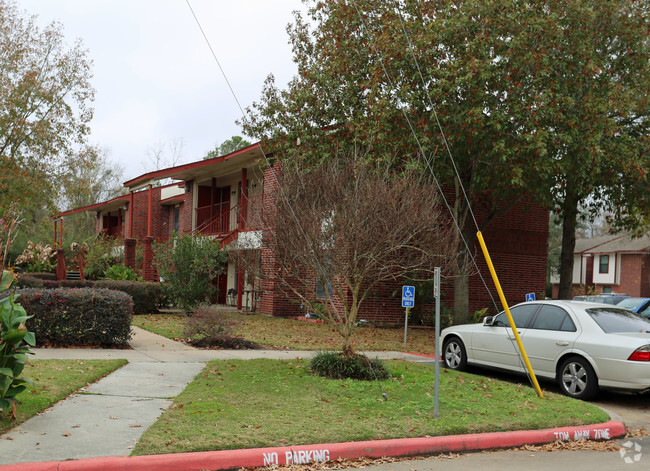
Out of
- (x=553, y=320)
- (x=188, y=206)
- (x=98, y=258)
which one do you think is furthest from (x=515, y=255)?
(x=98, y=258)

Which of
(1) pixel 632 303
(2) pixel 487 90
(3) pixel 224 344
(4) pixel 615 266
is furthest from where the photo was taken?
(4) pixel 615 266

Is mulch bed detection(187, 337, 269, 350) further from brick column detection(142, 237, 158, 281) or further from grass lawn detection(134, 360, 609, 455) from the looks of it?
brick column detection(142, 237, 158, 281)

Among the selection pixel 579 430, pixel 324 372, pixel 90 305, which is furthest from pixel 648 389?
Answer: pixel 90 305

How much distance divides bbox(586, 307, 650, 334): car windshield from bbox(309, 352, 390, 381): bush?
3.32 metres

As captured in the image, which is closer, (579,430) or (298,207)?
(579,430)

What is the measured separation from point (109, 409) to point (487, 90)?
11383mm

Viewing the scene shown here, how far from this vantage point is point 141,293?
63.3 feet

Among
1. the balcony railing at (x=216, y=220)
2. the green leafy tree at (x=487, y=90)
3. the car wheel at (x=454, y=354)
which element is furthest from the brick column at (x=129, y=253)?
the car wheel at (x=454, y=354)

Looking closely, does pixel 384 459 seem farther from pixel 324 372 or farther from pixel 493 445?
pixel 324 372

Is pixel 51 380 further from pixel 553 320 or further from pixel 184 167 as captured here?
pixel 184 167

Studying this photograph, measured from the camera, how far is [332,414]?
23.5 feet

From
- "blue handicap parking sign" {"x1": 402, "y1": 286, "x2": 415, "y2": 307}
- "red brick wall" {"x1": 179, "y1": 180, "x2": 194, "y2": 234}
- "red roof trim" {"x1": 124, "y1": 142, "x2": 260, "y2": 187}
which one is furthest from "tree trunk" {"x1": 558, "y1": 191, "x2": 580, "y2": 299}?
"red brick wall" {"x1": 179, "y1": 180, "x2": 194, "y2": 234}

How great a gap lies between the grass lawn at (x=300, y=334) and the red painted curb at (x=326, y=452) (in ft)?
17.4

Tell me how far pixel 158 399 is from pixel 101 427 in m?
1.37
